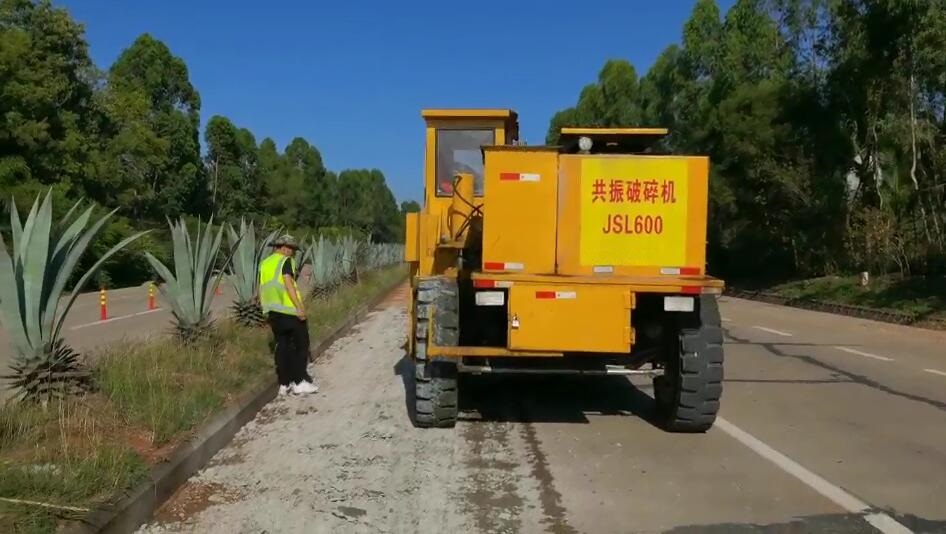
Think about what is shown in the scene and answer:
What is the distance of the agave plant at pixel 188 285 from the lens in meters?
10.8

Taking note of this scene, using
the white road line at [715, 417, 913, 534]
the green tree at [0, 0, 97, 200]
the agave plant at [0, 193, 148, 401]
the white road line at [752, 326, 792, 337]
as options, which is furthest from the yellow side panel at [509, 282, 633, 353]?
the green tree at [0, 0, 97, 200]

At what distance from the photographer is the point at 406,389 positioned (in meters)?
10.5

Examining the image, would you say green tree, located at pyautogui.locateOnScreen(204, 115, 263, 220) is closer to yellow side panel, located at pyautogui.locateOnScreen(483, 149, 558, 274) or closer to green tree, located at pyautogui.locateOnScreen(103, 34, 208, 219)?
green tree, located at pyautogui.locateOnScreen(103, 34, 208, 219)

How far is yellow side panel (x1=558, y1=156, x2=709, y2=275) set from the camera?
7.56 m

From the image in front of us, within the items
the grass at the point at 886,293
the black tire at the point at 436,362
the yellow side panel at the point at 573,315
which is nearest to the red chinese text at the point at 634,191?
the yellow side panel at the point at 573,315

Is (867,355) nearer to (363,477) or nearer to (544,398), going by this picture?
(544,398)

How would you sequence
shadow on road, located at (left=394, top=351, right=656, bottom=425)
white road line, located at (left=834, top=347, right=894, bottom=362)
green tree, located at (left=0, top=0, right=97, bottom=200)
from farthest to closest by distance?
1. green tree, located at (left=0, top=0, right=97, bottom=200)
2. white road line, located at (left=834, top=347, right=894, bottom=362)
3. shadow on road, located at (left=394, top=351, right=656, bottom=425)

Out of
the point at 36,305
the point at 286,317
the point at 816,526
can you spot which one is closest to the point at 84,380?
the point at 36,305

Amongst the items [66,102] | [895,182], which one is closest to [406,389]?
[895,182]

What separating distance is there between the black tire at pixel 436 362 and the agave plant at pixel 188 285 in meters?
4.00

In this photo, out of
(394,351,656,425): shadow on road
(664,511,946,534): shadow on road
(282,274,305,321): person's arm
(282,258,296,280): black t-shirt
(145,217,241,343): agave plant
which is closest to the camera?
(664,511,946,534): shadow on road

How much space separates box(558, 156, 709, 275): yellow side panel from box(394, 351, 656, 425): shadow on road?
1.88m

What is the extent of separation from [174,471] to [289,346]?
3.94 meters

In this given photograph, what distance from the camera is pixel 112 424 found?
661 centimetres
